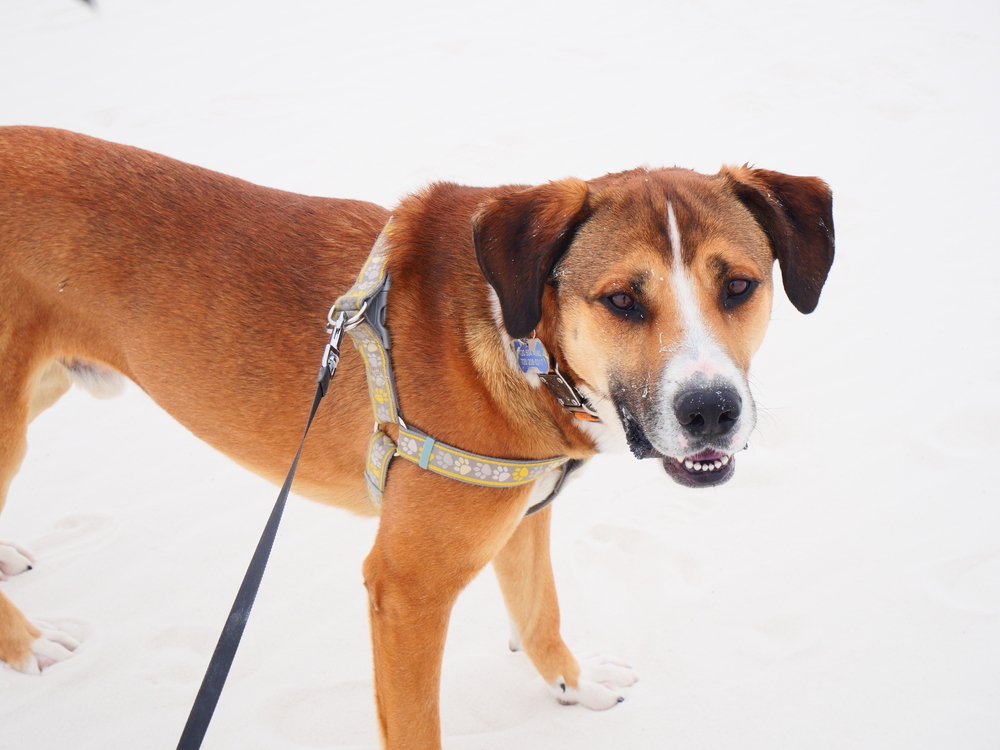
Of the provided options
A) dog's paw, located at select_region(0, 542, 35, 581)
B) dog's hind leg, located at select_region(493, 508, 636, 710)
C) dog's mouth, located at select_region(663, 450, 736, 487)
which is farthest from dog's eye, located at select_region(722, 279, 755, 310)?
dog's paw, located at select_region(0, 542, 35, 581)

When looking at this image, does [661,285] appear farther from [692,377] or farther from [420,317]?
[420,317]

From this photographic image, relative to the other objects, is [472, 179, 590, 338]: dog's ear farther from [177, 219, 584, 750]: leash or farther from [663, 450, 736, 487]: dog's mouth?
[663, 450, 736, 487]: dog's mouth

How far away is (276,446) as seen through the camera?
8.52 ft

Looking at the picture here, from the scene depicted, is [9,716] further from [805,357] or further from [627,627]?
[805,357]

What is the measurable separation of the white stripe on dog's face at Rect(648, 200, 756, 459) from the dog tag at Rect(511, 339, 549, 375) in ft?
1.22

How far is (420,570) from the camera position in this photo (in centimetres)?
223

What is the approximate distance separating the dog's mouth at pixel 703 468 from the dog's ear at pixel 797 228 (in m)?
0.54

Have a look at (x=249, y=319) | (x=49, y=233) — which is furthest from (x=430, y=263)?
(x=49, y=233)

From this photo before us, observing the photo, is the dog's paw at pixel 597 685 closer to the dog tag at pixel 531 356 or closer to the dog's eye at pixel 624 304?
the dog tag at pixel 531 356

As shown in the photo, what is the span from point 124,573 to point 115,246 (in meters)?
1.67

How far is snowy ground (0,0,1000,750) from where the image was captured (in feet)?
9.50

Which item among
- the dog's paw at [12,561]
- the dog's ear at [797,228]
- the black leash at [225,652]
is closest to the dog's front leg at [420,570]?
the black leash at [225,652]

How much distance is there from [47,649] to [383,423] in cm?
180

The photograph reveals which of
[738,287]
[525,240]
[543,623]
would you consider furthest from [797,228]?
[543,623]
